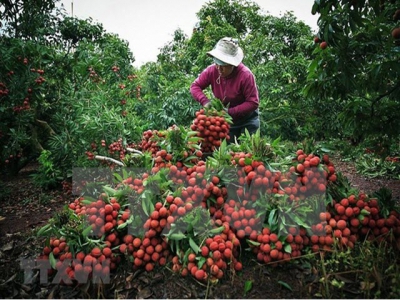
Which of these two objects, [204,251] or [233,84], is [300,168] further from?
[233,84]

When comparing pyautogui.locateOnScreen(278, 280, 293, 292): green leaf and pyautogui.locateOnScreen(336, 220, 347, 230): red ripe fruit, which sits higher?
pyautogui.locateOnScreen(336, 220, 347, 230): red ripe fruit

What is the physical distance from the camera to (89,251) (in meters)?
1.59

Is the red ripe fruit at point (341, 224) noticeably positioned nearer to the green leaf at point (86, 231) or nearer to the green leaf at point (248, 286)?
the green leaf at point (248, 286)

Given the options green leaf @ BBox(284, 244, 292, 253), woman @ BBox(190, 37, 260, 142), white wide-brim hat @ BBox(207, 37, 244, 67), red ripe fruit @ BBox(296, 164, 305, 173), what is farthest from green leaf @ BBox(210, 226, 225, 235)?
white wide-brim hat @ BBox(207, 37, 244, 67)

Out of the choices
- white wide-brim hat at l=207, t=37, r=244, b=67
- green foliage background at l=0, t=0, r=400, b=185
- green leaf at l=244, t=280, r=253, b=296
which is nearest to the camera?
green leaf at l=244, t=280, r=253, b=296

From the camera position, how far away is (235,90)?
2.84 meters

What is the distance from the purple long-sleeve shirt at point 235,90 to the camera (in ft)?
9.08

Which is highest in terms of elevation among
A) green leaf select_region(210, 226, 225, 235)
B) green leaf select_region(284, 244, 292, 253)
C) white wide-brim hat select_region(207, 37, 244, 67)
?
white wide-brim hat select_region(207, 37, 244, 67)

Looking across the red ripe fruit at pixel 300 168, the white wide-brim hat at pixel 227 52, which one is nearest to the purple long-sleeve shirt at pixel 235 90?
the white wide-brim hat at pixel 227 52

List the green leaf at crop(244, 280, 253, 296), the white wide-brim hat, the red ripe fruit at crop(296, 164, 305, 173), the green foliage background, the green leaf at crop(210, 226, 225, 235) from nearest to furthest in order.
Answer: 1. the green leaf at crop(244, 280, 253, 296)
2. the green leaf at crop(210, 226, 225, 235)
3. the red ripe fruit at crop(296, 164, 305, 173)
4. the green foliage background
5. the white wide-brim hat

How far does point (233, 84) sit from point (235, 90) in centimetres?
6

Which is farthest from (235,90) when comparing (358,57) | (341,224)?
(341,224)

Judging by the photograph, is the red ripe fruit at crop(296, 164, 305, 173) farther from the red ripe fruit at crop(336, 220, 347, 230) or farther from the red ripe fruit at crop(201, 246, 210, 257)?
the red ripe fruit at crop(201, 246, 210, 257)

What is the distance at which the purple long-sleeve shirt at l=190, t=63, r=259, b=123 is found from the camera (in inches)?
109
